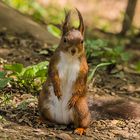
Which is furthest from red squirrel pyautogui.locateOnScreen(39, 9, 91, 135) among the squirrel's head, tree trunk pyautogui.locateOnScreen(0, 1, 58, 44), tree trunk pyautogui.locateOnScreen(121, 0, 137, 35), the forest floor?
tree trunk pyautogui.locateOnScreen(121, 0, 137, 35)

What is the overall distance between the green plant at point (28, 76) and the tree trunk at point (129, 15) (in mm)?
4679

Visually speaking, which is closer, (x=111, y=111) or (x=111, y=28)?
(x=111, y=111)

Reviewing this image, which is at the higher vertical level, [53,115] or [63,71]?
[63,71]

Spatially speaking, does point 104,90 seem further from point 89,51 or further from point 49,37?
point 49,37

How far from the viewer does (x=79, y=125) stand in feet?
15.8

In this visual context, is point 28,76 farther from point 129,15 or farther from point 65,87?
point 129,15

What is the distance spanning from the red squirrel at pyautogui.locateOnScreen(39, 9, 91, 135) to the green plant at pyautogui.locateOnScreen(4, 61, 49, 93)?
778 millimetres

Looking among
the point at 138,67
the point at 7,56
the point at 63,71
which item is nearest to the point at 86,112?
the point at 63,71

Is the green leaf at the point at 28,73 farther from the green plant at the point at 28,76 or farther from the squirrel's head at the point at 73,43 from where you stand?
the squirrel's head at the point at 73,43

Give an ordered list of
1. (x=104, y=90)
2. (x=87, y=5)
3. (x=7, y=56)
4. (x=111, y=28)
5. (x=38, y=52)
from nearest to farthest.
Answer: (x=104, y=90) → (x=7, y=56) → (x=38, y=52) → (x=111, y=28) → (x=87, y=5)

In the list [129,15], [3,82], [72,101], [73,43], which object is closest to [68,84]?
[72,101]

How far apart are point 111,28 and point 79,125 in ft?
24.1

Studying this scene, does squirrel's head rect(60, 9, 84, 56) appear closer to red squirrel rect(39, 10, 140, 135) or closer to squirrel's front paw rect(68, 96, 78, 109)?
red squirrel rect(39, 10, 140, 135)

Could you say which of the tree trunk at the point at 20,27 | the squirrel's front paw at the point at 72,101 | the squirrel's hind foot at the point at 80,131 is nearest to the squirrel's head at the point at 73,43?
the squirrel's front paw at the point at 72,101
